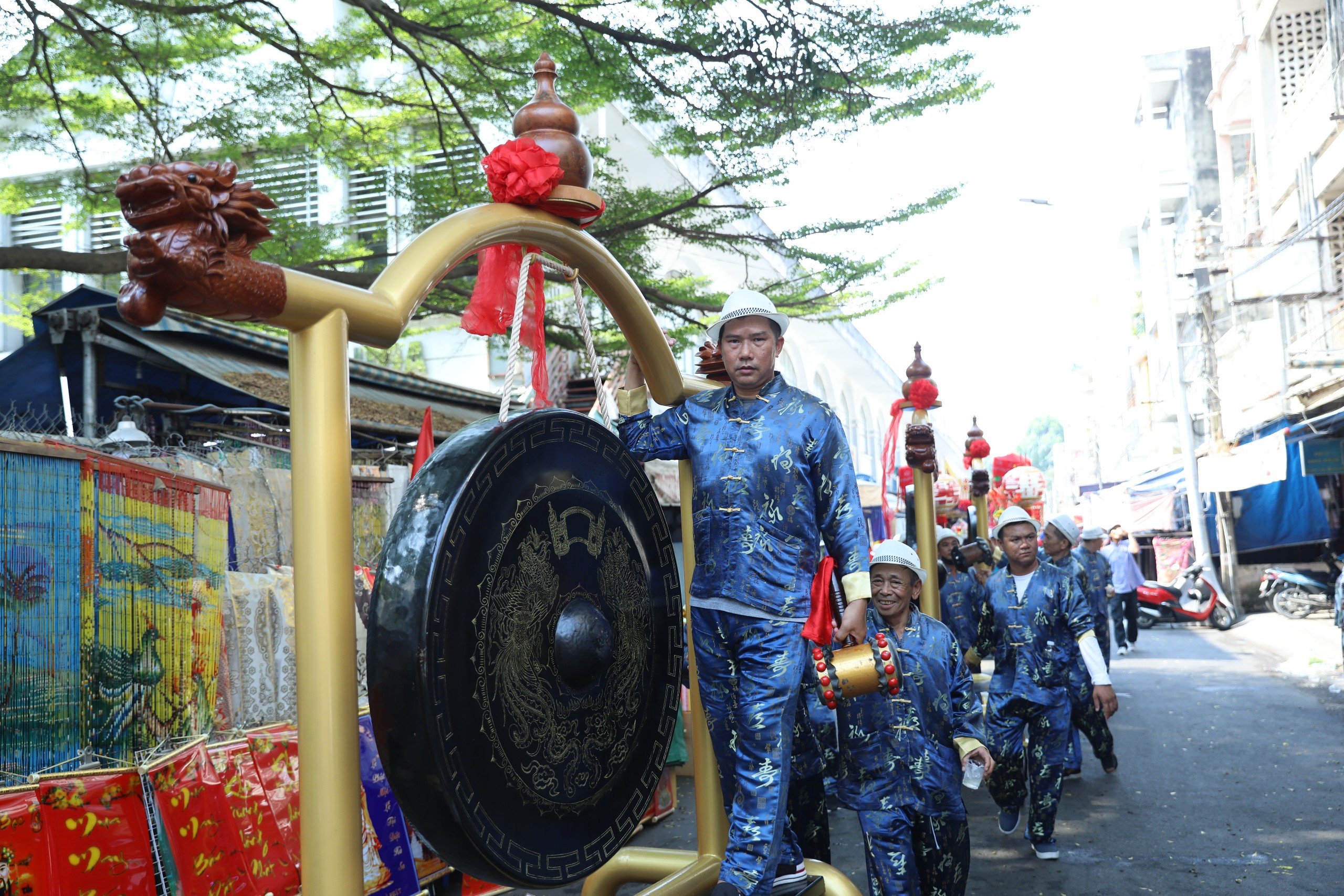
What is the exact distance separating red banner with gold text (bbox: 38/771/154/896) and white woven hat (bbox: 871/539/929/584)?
284 cm

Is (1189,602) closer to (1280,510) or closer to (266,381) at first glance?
(1280,510)

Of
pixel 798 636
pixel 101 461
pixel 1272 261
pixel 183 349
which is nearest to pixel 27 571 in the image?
pixel 101 461

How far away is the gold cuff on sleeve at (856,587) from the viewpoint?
304 cm

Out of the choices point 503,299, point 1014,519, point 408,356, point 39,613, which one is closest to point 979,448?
point 1014,519

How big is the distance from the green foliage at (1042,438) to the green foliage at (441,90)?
8816 centimetres

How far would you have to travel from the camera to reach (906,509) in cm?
905

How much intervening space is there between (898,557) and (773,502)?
1439 mm

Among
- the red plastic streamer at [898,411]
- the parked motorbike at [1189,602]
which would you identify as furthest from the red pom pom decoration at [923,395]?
the parked motorbike at [1189,602]

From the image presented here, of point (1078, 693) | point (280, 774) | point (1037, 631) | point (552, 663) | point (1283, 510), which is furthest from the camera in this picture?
point (1283, 510)

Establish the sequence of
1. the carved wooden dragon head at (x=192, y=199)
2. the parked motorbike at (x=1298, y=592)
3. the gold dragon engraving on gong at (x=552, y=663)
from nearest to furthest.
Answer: the carved wooden dragon head at (x=192, y=199)
the gold dragon engraving on gong at (x=552, y=663)
the parked motorbike at (x=1298, y=592)

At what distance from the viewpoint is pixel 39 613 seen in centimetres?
359

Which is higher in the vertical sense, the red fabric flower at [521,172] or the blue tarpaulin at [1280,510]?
the red fabric flower at [521,172]

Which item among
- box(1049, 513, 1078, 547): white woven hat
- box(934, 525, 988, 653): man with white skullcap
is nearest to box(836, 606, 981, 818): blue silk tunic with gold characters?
box(934, 525, 988, 653): man with white skullcap

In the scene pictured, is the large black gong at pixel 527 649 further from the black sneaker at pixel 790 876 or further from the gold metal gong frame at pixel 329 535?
the black sneaker at pixel 790 876
